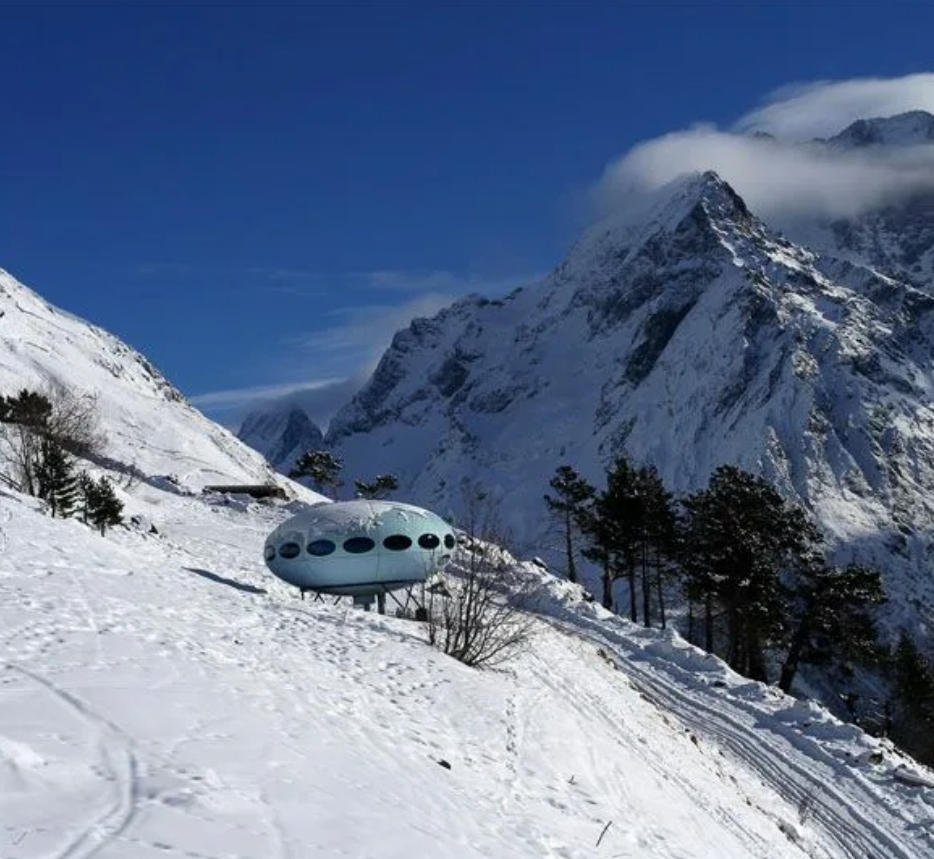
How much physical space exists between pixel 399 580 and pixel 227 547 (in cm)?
1730

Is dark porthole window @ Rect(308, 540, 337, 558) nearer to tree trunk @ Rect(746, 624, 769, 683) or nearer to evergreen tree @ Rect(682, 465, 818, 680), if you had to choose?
evergreen tree @ Rect(682, 465, 818, 680)

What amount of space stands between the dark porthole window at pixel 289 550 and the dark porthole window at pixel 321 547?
35cm

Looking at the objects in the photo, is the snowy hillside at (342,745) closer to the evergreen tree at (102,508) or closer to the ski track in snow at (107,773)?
the ski track in snow at (107,773)

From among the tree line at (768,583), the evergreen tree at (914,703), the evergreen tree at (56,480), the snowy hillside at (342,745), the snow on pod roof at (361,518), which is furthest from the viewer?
the evergreen tree at (914,703)

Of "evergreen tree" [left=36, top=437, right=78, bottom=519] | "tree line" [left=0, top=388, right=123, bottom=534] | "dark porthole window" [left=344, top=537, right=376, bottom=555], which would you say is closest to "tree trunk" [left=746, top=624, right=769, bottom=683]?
"dark porthole window" [left=344, top=537, right=376, bottom=555]

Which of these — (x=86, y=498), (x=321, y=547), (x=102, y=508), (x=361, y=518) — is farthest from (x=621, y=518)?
(x=321, y=547)

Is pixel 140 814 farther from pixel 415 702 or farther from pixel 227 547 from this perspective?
pixel 227 547

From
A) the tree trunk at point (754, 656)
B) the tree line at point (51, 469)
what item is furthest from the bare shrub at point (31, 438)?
the tree trunk at point (754, 656)

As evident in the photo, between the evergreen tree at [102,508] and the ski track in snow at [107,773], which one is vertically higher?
the evergreen tree at [102,508]

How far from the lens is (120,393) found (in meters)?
113

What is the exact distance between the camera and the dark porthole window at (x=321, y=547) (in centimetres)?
2578

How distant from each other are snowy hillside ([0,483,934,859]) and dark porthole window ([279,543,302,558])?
1.53 metres

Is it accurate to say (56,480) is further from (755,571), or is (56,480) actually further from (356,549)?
Result: (755,571)

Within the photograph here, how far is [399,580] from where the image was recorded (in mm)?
26109
